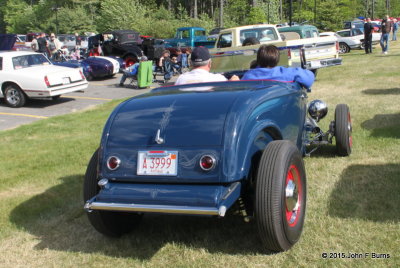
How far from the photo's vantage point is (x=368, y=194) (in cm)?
418

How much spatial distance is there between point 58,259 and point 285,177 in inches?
75.3

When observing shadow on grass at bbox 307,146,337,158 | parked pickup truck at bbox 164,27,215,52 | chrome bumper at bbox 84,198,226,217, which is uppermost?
parked pickup truck at bbox 164,27,215,52

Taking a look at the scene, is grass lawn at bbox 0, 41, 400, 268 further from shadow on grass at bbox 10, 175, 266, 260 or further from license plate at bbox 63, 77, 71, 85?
license plate at bbox 63, 77, 71, 85

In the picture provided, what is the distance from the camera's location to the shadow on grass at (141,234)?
344 centimetres

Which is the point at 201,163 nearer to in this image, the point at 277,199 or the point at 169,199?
the point at 169,199

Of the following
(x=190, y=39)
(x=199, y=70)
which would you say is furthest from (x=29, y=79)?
(x=190, y=39)

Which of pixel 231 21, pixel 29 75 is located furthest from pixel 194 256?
pixel 231 21

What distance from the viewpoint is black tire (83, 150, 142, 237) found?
3.39 meters

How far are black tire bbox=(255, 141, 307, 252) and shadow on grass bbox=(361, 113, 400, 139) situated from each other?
3656 mm

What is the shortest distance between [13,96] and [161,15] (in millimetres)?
38433

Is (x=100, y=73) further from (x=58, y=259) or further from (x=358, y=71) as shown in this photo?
(x=58, y=259)

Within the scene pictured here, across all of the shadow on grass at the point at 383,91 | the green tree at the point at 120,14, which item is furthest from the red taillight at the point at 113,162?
the green tree at the point at 120,14

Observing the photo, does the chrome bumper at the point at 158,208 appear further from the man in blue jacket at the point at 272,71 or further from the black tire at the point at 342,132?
the black tire at the point at 342,132

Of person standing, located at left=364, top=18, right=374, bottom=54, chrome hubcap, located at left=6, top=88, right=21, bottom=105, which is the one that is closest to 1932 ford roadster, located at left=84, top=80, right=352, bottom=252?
chrome hubcap, located at left=6, top=88, right=21, bottom=105
